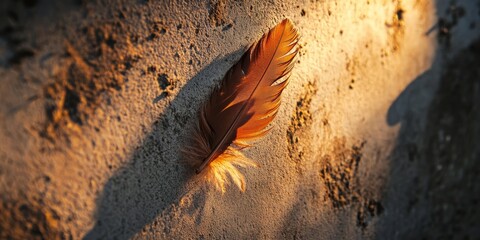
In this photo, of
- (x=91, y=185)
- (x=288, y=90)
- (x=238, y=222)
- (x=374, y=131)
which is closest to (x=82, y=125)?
(x=91, y=185)

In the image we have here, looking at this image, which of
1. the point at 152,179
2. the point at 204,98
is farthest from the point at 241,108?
the point at 152,179

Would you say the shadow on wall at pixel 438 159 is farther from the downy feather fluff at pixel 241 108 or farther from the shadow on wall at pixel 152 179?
Answer: the shadow on wall at pixel 152 179

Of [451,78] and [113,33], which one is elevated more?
[113,33]

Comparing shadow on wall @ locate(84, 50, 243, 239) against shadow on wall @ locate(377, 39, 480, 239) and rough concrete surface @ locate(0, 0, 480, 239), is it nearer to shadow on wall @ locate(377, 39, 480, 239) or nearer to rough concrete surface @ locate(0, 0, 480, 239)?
rough concrete surface @ locate(0, 0, 480, 239)

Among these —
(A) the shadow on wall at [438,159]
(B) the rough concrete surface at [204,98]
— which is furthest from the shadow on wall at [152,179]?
(A) the shadow on wall at [438,159]

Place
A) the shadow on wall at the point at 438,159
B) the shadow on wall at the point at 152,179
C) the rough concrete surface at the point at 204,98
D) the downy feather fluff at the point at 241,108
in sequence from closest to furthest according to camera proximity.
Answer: the rough concrete surface at the point at 204,98
the shadow on wall at the point at 152,179
the downy feather fluff at the point at 241,108
the shadow on wall at the point at 438,159

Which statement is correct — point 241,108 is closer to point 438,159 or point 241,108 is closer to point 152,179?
point 152,179

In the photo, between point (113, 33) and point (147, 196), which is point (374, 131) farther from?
point (113, 33)
